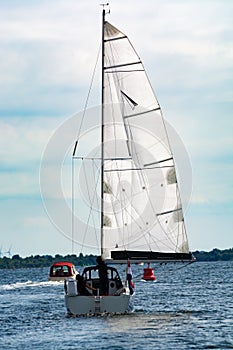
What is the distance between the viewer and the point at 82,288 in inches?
2056

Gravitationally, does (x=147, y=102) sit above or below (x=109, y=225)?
above

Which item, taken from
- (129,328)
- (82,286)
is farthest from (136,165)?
(129,328)

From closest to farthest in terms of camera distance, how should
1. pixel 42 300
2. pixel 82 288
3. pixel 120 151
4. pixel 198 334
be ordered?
pixel 198 334 → pixel 82 288 → pixel 120 151 → pixel 42 300

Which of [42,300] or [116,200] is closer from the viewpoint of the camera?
[116,200]

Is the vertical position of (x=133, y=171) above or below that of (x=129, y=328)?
above

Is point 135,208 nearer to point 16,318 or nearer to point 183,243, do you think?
point 183,243

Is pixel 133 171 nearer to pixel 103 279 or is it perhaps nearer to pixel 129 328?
pixel 103 279

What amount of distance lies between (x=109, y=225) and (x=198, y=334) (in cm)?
1198

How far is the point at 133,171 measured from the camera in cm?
5588

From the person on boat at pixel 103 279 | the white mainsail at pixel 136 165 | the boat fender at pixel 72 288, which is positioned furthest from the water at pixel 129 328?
the white mainsail at pixel 136 165

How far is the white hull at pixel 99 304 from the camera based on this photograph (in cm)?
5047

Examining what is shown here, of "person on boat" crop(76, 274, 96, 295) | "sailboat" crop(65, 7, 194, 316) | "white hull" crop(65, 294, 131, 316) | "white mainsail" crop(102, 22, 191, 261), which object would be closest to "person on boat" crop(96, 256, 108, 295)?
"person on boat" crop(76, 274, 96, 295)

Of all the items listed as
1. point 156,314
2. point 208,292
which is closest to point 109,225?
point 156,314

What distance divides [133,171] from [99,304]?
954 cm
